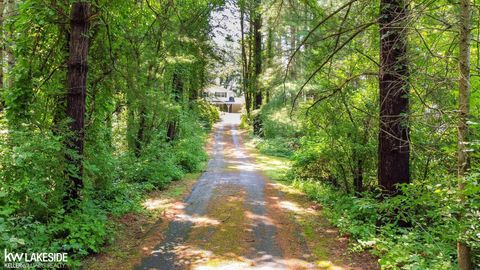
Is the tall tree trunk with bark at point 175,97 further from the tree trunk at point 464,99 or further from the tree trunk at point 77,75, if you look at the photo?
the tree trunk at point 464,99

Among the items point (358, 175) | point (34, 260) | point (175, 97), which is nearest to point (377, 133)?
point (358, 175)

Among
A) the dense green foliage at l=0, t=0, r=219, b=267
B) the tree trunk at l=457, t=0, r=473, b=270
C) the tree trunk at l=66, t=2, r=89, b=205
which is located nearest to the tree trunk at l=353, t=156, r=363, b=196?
the tree trunk at l=457, t=0, r=473, b=270

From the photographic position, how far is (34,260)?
157 inches

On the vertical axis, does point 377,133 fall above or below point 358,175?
above

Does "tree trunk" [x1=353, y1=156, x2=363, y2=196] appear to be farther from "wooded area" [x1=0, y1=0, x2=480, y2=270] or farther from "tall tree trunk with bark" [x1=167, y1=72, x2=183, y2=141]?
"tall tree trunk with bark" [x1=167, y1=72, x2=183, y2=141]

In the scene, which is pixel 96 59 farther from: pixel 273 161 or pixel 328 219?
A: pixel 273 161

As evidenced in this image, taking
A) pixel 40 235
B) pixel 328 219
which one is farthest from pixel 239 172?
pixel 40 235

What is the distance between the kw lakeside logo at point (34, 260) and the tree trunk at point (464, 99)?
4.69 m

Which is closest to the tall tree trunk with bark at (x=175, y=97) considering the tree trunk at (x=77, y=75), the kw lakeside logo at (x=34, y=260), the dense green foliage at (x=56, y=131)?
the dense green foliage at (x=56, y=131)

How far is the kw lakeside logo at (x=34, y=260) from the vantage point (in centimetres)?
354

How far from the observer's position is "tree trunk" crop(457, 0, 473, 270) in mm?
3674

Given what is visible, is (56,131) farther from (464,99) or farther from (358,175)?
(358,175)

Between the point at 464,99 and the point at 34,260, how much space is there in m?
5.20

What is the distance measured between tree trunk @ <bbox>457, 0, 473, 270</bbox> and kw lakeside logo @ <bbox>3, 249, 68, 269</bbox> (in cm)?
469
